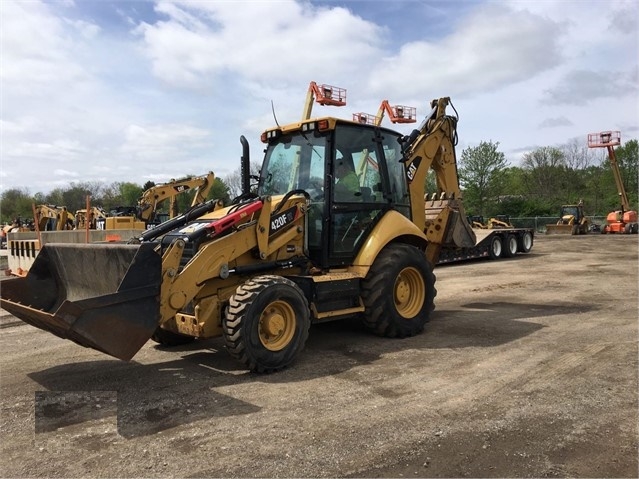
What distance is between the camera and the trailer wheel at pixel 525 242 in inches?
855

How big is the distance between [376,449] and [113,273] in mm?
2971

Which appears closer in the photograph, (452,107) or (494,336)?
(494,336)

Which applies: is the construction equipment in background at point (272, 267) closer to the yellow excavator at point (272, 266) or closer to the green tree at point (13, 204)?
the yellow excavator at point (272, 266)

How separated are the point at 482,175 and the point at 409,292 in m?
40.8

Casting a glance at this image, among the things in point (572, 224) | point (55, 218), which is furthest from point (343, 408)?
point (572, 224)

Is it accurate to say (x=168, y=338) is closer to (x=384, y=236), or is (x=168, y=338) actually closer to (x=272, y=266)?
(x=272, y=266)

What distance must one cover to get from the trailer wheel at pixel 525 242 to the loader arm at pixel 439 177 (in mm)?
13590

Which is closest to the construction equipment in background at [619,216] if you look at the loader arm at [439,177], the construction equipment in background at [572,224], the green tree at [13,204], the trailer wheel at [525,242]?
the construction equipment in background at [572,224]

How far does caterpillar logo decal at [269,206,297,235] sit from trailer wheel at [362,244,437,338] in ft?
4.02

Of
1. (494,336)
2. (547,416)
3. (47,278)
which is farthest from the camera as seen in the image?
(494,336)

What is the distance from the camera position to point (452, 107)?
8867mm

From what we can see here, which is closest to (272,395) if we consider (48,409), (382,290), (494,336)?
(48,409)

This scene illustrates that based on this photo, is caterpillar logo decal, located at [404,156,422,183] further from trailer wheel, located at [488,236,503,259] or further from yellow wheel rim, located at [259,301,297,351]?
trailer wheel, located at [488,236,503,259]

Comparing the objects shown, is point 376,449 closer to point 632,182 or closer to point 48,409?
point 48,409
